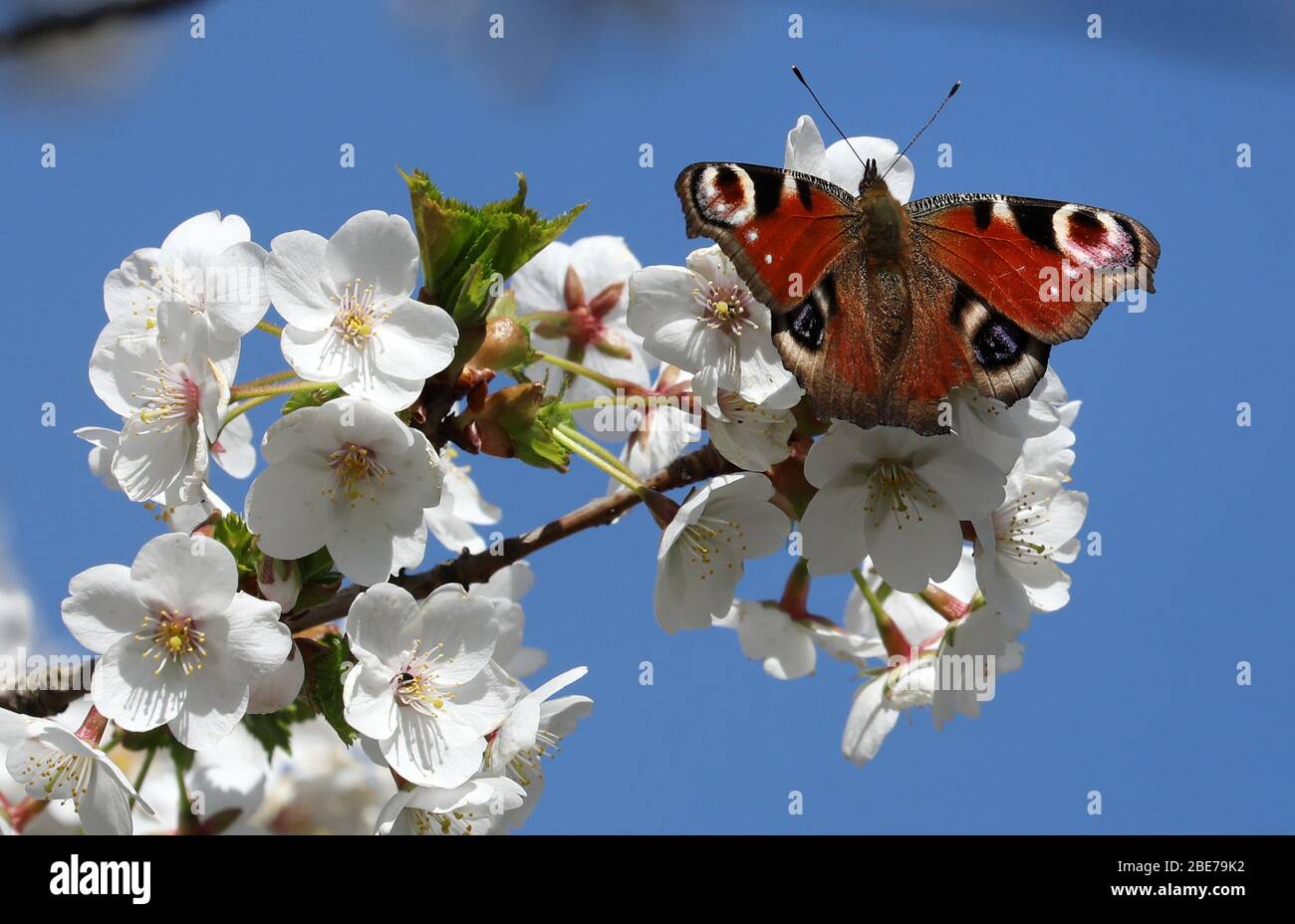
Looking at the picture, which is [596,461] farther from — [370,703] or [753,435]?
Result: [370,703]

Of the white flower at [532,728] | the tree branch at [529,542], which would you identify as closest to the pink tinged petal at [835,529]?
the tree branch at [529,542]

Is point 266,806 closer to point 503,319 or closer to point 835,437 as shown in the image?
point 503,319

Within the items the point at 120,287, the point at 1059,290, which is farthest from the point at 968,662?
the point at 120,287

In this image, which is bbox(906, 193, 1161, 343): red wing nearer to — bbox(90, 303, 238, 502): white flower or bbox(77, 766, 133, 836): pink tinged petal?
bbox(90, 303, 238, 502): white flower

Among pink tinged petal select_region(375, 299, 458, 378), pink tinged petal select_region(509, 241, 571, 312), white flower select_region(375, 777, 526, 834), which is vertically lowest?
white flower select_region(375, 777, 526, 834)

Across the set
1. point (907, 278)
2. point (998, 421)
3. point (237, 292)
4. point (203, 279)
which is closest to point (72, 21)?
point (203, 279)

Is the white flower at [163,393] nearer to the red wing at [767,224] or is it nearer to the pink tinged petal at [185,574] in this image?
the pink tinged petal at [185,574]

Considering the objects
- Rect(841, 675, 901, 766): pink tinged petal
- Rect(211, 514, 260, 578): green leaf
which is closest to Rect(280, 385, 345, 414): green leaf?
Rect(211, 514, 260, 578): green leaf
